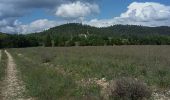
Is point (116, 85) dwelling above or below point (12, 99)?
above

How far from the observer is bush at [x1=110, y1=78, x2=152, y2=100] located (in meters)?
11.8

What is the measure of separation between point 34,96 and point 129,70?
6438 mm

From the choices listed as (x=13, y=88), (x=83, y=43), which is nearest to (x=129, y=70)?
(x=13, y=88)

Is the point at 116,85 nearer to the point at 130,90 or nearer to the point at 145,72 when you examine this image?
the point at 130,90

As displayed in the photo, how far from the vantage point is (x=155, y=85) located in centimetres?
1563

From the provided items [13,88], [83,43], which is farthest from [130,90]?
[83,43]

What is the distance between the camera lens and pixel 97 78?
1992 cm

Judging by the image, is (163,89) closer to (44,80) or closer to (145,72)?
(145,72)

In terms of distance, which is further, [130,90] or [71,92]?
[71,92]

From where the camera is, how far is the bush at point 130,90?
11844mm

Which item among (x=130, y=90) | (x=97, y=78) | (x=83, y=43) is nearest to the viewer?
(x=130, y=90)

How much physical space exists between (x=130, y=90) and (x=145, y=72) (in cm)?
730

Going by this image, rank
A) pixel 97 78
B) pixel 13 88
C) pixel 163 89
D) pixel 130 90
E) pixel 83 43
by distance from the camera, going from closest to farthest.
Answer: pixel 130 90
pixel 163 89
pixel 13 88
pixel 97 78
pixel 83 43

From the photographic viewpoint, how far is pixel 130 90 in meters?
11.9
